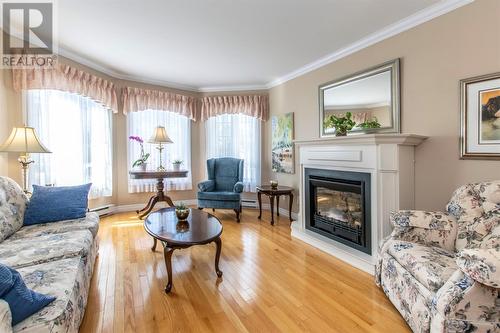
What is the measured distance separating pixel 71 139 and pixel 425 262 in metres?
4.39

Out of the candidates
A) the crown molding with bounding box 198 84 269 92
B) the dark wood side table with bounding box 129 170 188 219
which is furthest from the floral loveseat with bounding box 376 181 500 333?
the crown molding with bounding box 198 84 269 92

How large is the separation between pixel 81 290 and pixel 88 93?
317 centimetres

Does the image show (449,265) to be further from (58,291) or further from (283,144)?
(283,144)

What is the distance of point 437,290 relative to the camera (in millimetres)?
1426

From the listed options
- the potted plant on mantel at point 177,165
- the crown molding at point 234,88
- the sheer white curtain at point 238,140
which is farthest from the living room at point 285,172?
the sheer white curtain at point 238,140

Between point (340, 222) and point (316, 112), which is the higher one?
point (316, 112)

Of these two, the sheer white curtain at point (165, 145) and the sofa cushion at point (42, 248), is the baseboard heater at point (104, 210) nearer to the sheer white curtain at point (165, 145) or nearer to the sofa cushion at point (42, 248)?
the sheer white curtain at point (165, 145)

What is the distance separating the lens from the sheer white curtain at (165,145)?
14.9 feet

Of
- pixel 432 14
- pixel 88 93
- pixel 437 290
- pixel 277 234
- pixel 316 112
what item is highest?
pixel 432 14

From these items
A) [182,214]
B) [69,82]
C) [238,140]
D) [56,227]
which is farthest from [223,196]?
[69,82]

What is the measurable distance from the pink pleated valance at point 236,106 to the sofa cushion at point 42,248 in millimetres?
3444

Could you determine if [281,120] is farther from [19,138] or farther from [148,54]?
[19,138]

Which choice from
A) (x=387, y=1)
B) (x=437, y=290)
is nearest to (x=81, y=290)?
(x=437, y=290)

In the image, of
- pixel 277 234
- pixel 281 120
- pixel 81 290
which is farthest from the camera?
pixel 281 120
